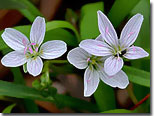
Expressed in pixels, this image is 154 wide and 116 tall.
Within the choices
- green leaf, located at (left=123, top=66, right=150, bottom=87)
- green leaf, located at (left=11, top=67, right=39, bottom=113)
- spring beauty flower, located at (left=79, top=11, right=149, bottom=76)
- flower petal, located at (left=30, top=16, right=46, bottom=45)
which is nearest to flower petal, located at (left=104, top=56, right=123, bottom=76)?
spring beauty flower, located at (left=79, top=11, right=149, bottom=76)

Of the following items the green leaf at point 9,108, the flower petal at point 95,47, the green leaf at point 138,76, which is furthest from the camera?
the green leaf at point 9,108

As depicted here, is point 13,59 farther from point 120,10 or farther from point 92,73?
point 120,10

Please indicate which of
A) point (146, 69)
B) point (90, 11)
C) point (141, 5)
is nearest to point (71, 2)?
point (90, 11)

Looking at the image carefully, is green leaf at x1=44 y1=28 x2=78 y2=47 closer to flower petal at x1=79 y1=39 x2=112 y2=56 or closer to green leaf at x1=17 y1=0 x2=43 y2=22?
green leaf at x1=17 y1=0 x2=43 y2=22

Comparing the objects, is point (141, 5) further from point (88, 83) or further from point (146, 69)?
point (88, 83)

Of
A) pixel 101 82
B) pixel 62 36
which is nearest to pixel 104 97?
pixel 101 82

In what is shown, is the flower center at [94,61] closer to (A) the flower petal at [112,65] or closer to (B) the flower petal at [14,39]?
(A) the flower petal at [112,65]

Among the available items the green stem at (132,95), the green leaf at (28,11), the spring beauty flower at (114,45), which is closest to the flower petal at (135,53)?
the spring beauty flower at (114,45)
